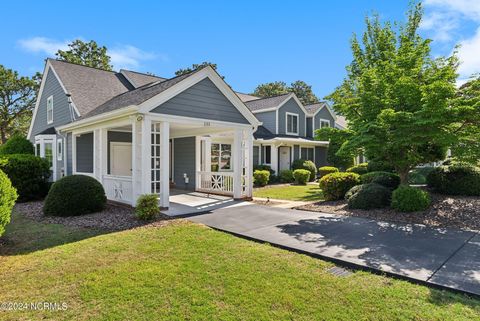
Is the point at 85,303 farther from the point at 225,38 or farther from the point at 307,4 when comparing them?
the point at 225,38

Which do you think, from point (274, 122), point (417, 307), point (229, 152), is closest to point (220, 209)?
point (417, 307)

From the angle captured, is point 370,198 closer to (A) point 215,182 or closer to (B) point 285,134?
(A) point 215,182

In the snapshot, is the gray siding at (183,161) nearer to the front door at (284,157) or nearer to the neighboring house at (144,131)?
the neighboring house at (144,131)

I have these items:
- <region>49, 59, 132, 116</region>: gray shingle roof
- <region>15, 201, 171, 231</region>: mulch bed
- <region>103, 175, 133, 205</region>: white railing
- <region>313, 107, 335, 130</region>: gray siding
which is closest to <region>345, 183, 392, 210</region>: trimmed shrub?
<region>15, 201, 171, 231</region>: mulch bed

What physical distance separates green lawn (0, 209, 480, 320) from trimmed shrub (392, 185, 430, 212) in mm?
5137

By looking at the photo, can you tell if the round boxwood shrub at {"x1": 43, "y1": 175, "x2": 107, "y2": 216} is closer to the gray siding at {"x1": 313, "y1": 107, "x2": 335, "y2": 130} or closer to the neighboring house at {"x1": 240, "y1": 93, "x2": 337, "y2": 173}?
the neighboring house at {"x1": 240, "y1": 93, "x2": 337, "y2": 173}

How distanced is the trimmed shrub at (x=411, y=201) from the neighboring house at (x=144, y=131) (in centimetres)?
544

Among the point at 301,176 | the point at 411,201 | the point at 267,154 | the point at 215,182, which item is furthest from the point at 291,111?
the point at 411,201

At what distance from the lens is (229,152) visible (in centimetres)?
1731

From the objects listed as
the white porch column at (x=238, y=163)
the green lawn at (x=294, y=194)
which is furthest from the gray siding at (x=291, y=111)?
the white porch column at (x=238, y=163)

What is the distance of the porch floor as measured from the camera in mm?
9080

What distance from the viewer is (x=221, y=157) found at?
660 inches

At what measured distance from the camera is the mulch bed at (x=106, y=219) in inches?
292

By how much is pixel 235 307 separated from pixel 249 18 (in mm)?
12100
